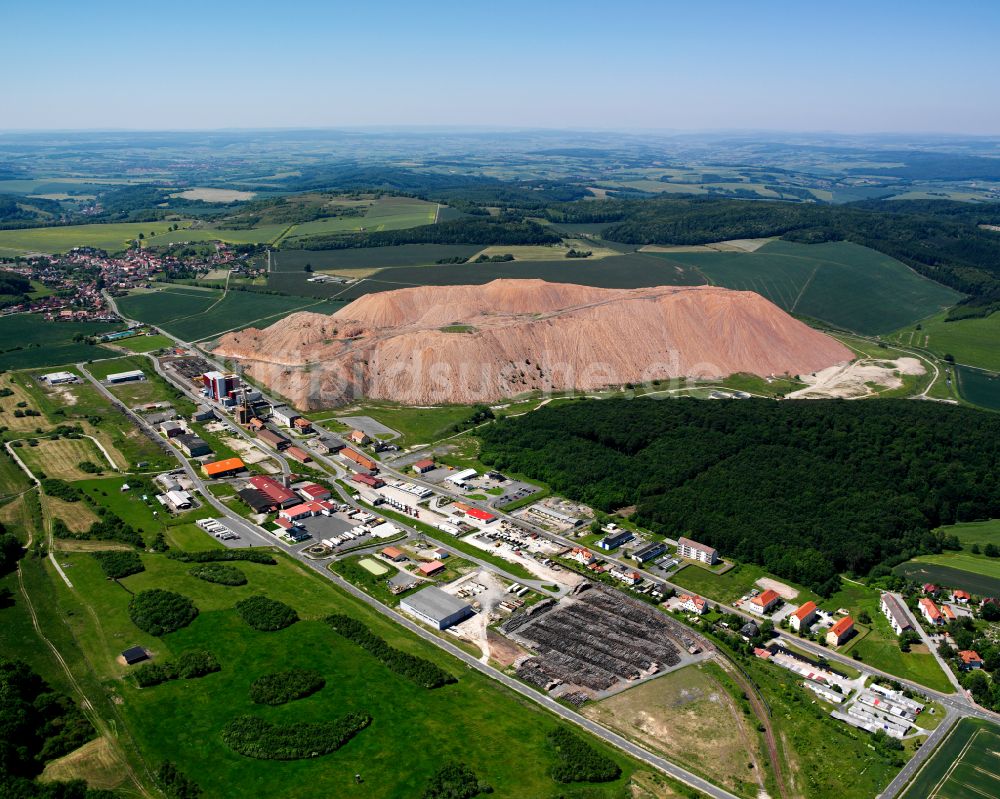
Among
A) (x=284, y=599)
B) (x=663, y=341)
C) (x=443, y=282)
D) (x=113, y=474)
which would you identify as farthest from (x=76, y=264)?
(x=284, y=599)

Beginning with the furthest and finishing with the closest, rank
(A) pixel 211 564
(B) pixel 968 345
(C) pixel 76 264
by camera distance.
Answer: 1. (C) pixel 76 264
2. (B) pixel 968 345
3. (A) pixel 211 564

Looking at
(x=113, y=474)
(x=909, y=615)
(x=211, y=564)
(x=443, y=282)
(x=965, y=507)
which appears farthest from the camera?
(x=443, y=282)

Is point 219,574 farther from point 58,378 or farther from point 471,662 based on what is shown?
point 58,378

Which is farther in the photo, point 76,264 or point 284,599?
point 76,264

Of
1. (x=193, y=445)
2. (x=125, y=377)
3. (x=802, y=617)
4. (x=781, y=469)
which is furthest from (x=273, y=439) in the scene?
(x=802, y=617)

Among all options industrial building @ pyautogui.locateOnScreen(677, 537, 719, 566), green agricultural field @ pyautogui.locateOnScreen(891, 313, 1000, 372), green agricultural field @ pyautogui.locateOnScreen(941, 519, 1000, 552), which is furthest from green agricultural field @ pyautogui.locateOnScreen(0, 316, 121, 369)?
green agricultural field @ pyautogui.locateOnScreen(891, 313, 1000, 372)

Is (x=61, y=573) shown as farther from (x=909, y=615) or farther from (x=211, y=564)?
(x=909, y=615)
